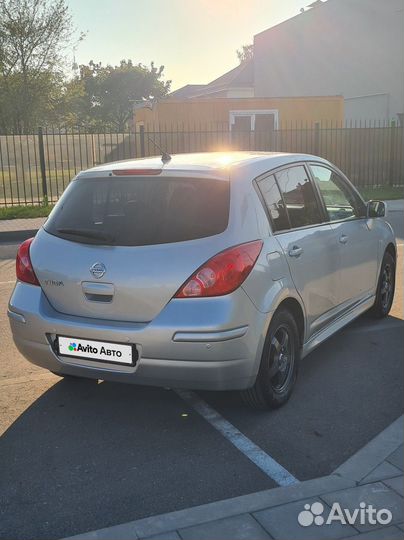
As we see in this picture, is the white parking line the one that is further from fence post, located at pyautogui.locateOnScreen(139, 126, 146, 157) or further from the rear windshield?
fence post, located at pyautogui.locateOnScreen(139, 126, 146, 157)

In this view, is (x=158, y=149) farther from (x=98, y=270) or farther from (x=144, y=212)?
(x=98, y=270)

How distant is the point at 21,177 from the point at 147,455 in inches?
551

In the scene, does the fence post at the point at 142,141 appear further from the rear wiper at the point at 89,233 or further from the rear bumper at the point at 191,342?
the rear bumper at the point at 191,342

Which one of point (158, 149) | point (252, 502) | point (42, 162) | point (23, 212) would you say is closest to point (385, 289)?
point (252, 502)

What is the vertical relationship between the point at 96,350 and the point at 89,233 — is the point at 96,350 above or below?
below

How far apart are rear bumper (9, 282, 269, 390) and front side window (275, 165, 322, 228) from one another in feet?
3.13

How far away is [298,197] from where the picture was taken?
13.7 ft

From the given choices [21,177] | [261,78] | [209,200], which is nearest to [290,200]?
[209,200]

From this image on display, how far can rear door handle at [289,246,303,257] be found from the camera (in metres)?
3.76

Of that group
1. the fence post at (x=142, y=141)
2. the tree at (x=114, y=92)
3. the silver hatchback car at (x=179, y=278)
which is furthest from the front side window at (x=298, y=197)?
the tree at (x=114, y=92)

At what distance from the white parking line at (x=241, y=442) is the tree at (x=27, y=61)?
988 inches

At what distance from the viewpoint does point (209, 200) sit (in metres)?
3.46

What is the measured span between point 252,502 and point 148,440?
2.93ft

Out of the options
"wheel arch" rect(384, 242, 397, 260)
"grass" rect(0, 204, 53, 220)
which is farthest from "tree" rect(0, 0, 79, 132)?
"wheel arch" rect(384, 242, 397, 260)
